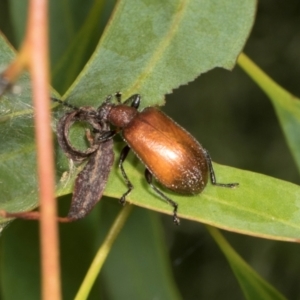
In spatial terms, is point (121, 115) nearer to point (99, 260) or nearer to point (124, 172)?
point (124, 172)

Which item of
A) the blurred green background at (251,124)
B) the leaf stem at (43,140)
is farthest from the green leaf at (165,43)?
the blurred green background at (251,124)

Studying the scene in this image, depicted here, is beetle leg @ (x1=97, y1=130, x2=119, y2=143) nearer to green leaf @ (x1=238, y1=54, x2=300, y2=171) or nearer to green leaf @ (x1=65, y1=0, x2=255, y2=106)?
green leaf @ (x1=65, y1=0, x2=255, y2=106)

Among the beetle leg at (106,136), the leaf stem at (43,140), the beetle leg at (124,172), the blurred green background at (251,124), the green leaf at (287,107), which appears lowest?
the blurred green background at (251,124)

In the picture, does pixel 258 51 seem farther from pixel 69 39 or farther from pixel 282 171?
pixel 69 39

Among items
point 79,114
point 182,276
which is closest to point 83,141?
point 79,114

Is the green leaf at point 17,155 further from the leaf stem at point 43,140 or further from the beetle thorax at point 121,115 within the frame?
the leaf stem at point 43,140

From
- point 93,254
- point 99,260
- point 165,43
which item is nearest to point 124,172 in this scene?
point 99,260
